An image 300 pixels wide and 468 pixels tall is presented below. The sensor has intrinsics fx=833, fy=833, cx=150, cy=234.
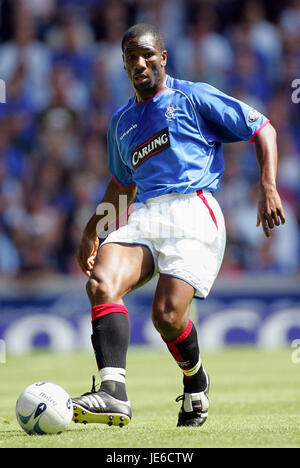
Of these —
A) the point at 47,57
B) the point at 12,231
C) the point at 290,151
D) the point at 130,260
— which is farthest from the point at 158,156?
the point at 47,57

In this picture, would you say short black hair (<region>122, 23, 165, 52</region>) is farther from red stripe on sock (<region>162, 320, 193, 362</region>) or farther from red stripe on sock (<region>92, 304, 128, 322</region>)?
red stripe on sock (<region>162, 320, 193, 362</region>)

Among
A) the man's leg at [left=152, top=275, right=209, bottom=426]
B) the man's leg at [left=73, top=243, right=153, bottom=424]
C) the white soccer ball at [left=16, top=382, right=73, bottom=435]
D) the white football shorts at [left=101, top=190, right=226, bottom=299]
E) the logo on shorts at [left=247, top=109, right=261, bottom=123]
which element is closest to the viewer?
the white soccer ball at [left=16, top=382, right=73, bottom=435]

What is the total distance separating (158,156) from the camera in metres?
5.34

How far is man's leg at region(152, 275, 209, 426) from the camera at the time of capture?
16.2ft

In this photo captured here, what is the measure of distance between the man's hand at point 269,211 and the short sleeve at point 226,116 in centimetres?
53

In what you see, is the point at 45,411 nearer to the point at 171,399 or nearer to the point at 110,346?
the point at 110,346

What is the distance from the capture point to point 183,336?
5.08m

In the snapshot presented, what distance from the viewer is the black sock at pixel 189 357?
5.11 metres

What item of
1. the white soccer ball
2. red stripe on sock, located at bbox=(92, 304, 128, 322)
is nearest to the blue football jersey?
red stripe on sock, located at bbox=(92, 304, 128, 322)

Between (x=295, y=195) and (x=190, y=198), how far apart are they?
30.5ft

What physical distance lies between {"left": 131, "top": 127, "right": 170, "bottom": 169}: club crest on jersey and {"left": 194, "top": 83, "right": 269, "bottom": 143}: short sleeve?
277 mm

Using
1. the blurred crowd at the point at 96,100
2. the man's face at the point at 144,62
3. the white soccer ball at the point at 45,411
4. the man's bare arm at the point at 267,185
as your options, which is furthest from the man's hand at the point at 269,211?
the blurred crowd at the point at 96,100

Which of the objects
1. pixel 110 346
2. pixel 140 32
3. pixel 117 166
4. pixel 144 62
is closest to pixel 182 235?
pixel 110 346
